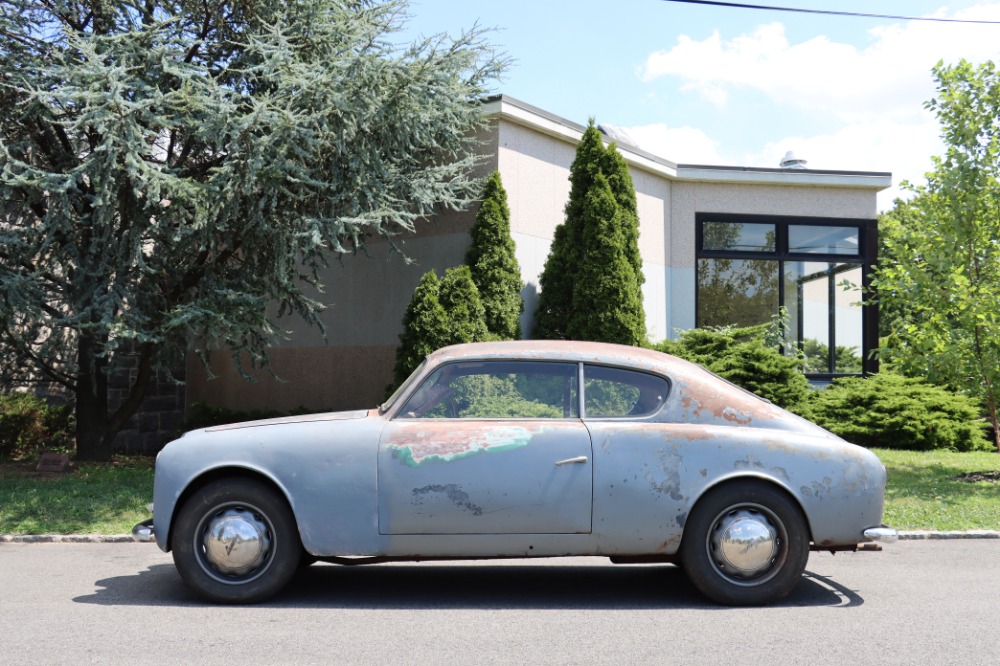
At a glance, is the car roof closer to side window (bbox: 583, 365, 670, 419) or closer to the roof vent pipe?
side window (bbox: 583, 365, 670, 419)

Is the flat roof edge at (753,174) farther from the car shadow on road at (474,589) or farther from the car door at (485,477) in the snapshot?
the car door at (485,477)

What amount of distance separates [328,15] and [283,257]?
3150 mm

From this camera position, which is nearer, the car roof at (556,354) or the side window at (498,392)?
the side window at (498,392)

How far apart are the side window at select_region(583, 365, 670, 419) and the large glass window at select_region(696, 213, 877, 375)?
37.1ft

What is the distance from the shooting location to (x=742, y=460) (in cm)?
535

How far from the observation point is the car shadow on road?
5.51 metres

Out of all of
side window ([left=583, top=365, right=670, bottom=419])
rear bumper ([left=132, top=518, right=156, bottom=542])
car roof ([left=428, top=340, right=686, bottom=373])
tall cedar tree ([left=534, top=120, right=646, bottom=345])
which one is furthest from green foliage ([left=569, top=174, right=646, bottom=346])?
rear bumper ([left=132, top=518, right=156, bottom=542])

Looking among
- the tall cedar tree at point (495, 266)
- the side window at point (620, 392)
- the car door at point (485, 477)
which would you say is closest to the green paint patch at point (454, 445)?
the car door at point (485, 477)

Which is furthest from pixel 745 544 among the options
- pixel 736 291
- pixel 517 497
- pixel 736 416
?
pixel 736 291

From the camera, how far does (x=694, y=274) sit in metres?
16.5

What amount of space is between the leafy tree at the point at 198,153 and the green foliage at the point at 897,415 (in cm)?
699

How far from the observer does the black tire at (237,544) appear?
5.34 meters

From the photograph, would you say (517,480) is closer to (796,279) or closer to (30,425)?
(30,425)

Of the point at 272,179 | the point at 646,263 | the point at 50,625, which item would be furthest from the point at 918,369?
the point at 50,625
